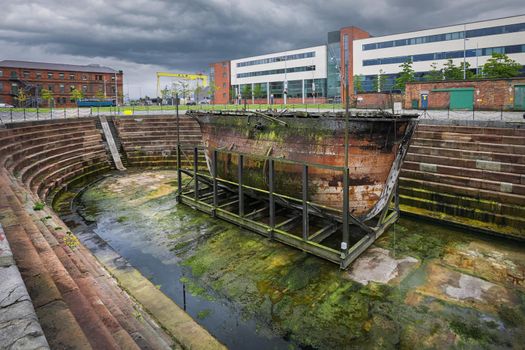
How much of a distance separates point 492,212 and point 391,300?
6.50m

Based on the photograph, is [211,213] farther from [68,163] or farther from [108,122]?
[108,122]

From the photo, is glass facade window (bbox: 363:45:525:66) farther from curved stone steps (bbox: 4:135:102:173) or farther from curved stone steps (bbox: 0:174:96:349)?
curved stone steps (bbox: 0:174:96:349)

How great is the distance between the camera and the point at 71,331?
12.0 feet

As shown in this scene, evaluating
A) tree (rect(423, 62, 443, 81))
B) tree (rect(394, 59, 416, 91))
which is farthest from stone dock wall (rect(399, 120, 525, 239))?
tree (rect(423, 62, 443, 81))

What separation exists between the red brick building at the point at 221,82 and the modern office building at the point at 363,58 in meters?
1.24

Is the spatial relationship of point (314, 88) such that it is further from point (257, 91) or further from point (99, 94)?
point (99, 94)

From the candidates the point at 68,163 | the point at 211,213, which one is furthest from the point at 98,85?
the point at 211,213

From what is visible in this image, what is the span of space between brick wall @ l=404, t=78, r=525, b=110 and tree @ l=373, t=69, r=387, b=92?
74.5ft

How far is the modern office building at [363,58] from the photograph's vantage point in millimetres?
47219

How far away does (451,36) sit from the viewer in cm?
5006

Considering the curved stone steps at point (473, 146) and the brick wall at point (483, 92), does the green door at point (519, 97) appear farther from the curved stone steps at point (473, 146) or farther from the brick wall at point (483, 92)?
the curved stone steps at point (473, 146)

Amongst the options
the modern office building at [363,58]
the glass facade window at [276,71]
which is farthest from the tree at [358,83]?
the glass facade window at [276,71]

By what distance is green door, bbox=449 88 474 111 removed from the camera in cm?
2916

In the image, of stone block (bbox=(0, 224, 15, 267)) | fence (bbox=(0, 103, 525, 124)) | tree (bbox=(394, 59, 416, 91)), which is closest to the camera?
stone block (bbox=(0, 224, 15, 267))
